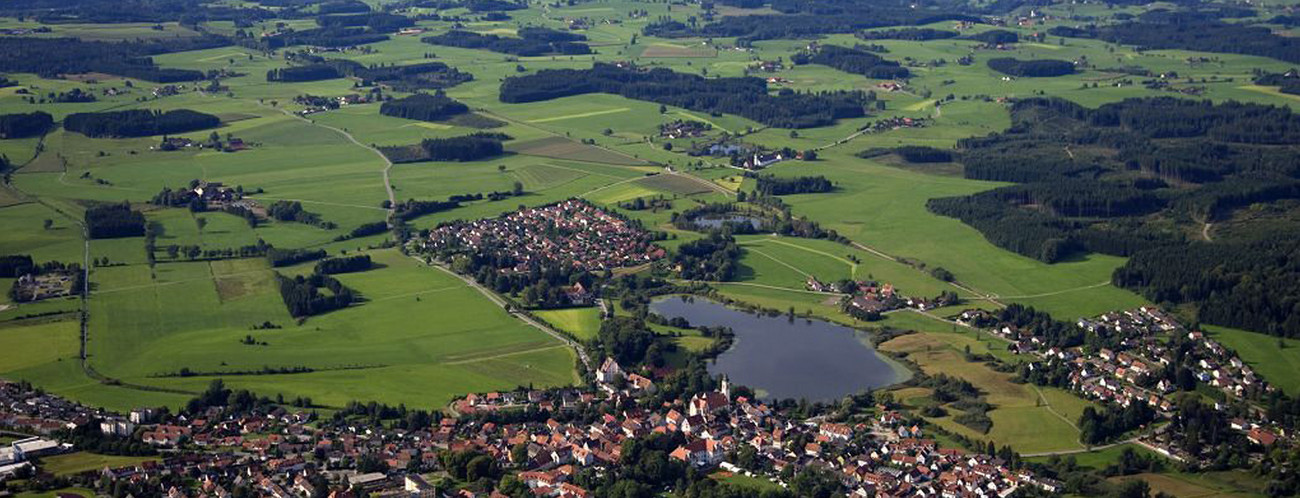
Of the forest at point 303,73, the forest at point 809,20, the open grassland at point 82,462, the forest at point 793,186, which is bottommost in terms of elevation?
the forest at point 809,20

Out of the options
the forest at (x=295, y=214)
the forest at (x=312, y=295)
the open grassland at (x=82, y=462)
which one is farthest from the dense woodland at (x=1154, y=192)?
the open grassland at (x=82, y=462)

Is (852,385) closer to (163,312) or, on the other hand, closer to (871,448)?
(871,448)

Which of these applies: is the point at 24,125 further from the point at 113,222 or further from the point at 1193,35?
the point at 1193,35

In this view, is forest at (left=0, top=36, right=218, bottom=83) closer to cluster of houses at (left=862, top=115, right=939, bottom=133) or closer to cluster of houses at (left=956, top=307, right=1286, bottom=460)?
cluster of houses at (left=862, top=115, right=939, bottom=133)

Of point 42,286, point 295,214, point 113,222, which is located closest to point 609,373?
point 42,286

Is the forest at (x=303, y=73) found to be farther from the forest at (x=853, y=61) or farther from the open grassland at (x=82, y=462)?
the open grassland at (x=82, y=462)

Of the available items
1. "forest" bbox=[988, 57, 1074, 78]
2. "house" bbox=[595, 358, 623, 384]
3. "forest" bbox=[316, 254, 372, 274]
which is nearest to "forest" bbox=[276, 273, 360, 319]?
"forest" bbox=[316, 254, 372, 274]

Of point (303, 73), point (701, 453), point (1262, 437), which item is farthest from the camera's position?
point (303, 73)
